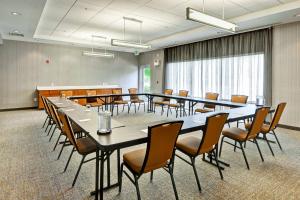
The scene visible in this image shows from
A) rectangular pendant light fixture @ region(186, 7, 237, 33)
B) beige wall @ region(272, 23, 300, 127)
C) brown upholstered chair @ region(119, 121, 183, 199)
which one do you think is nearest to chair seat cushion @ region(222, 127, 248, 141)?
brown upholstered chair @ region(119, 121, 183, 199)

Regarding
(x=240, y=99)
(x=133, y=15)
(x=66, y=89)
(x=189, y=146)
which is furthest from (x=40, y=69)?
(x=189, y=146)

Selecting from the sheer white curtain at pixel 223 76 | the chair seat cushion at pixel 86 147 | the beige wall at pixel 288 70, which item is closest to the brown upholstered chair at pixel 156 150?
the chair seat cushion at pixel 86 147

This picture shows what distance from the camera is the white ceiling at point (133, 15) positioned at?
12.7 ft

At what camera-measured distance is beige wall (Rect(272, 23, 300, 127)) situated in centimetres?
463

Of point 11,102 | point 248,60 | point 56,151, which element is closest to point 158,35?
point 248,60

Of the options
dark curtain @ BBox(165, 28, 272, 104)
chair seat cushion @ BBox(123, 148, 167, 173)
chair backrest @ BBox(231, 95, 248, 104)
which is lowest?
chair seat cushion @ BBox(123, 148, 167, 173)

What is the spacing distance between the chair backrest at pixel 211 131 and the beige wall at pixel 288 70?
365cm

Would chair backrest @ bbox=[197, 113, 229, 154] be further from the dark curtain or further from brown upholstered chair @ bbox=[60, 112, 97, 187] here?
the dark curtain

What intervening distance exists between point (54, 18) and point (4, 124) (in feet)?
10.2

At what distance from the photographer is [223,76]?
627 centimetres

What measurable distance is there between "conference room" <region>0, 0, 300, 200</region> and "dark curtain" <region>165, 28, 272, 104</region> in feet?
0.10

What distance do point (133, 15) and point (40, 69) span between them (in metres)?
5.15

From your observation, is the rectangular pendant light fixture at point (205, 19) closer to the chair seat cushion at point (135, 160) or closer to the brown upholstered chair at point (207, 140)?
the brown upholstered chair at point (207, 140)

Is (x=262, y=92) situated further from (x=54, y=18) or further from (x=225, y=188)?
(x=54, y=18)
